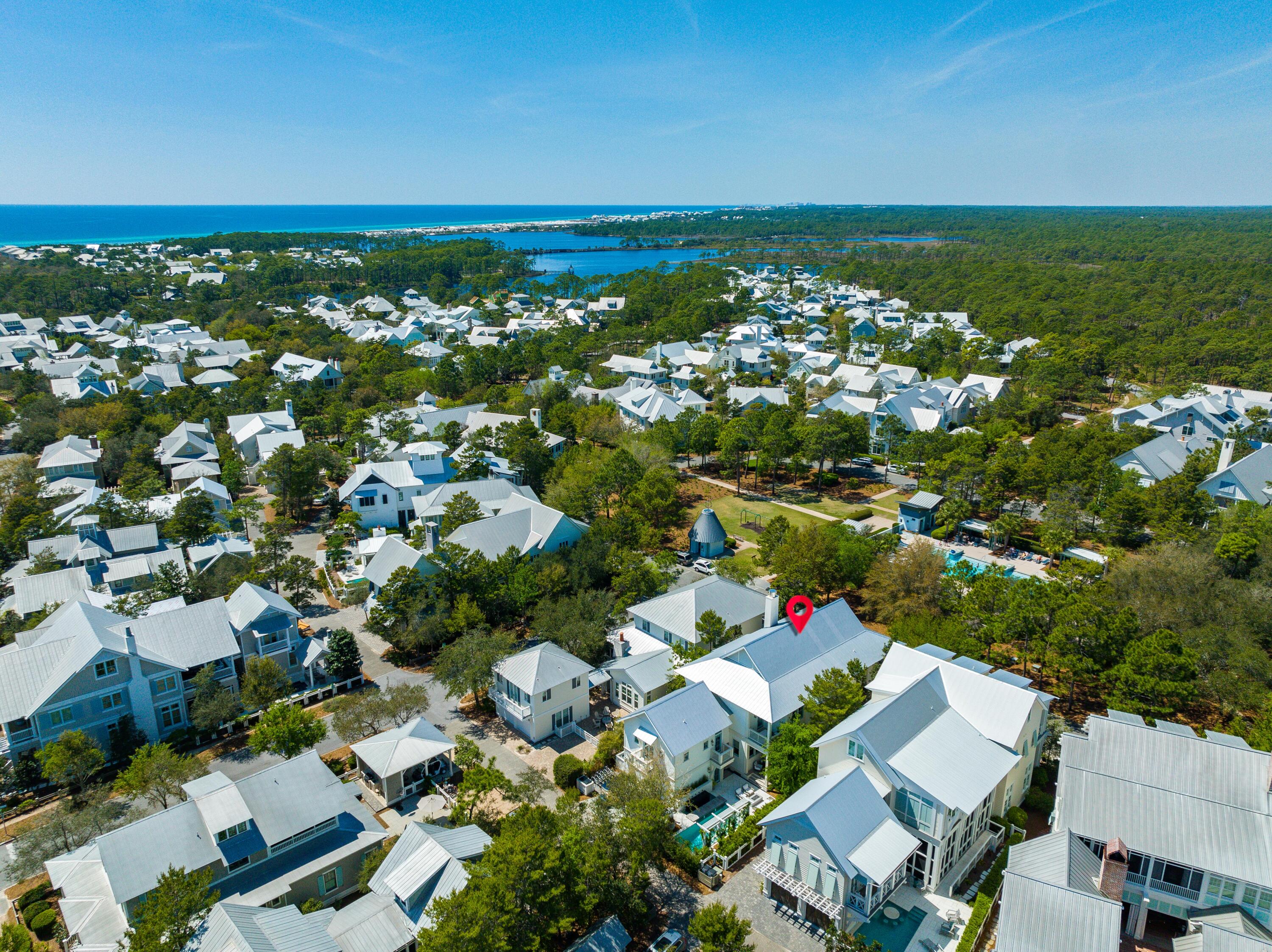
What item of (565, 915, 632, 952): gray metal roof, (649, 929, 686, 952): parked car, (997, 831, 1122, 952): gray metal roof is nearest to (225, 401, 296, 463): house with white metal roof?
(565, 915, 632, 952): gray metal roof

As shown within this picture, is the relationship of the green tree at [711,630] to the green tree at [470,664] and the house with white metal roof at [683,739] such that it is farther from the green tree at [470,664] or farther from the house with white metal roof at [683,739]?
the green tree at [470,664]

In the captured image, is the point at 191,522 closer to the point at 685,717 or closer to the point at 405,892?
the point at 405,892

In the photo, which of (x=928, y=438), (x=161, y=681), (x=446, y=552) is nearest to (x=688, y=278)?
(x=928, y=438)

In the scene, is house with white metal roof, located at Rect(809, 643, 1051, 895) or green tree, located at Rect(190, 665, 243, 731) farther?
green tree, located at Rect(190, 665, 243, 731)

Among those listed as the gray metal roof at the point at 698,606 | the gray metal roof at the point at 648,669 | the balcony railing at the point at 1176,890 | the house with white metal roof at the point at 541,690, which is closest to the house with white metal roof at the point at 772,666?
the gray metal roof at the point at 648,669

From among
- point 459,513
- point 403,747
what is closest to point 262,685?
point 403,747

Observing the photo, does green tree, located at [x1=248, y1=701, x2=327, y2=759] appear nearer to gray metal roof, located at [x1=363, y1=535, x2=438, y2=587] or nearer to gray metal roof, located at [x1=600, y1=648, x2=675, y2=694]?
gray metal roof, located at [x1=363, y1=535, x2=438, y2=587]
